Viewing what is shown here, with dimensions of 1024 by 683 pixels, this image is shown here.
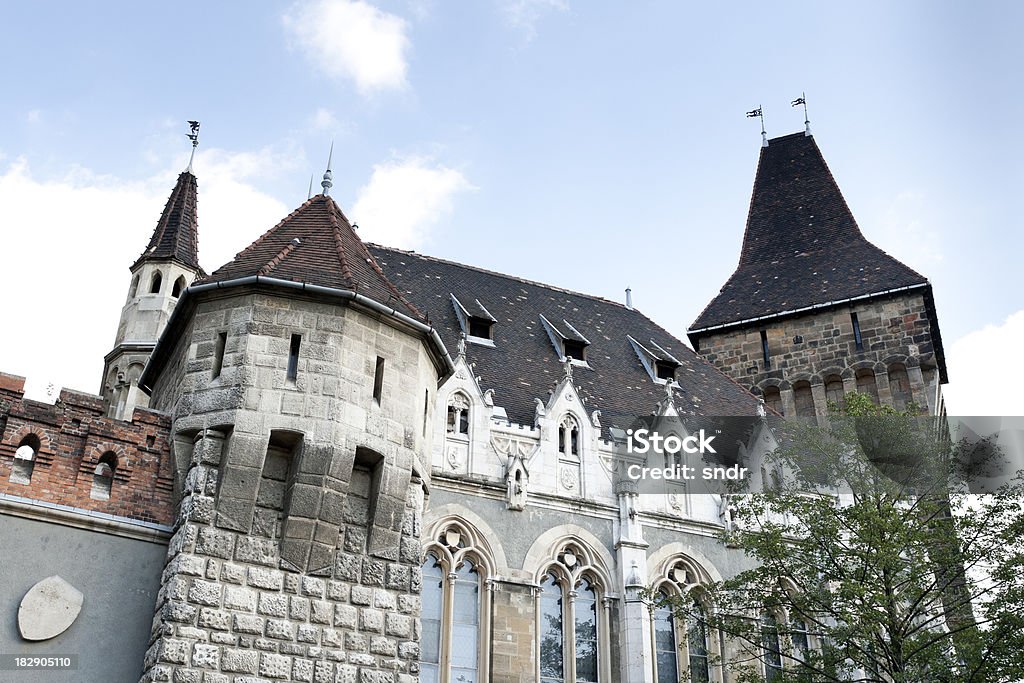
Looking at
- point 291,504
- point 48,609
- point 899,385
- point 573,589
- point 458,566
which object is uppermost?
point 899,385

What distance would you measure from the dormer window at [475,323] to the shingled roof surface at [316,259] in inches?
277

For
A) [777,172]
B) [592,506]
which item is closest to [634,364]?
[592,506]

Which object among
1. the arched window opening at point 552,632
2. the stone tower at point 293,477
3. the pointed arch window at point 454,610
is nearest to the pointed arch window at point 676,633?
the arched window opening at point 552,632

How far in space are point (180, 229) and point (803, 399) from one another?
15024mm

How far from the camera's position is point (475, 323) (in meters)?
21.1

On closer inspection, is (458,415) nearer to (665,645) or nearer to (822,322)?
(665,645)

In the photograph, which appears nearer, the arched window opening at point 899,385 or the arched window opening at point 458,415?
the arched window opening at point 458,415

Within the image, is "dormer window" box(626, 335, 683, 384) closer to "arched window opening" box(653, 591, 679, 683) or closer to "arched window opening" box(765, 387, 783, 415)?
"arched window opening" box(765, 387, 783, 415)

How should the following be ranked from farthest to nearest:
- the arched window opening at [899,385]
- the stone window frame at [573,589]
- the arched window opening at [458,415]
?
the arched window opening at [899,385]
the arched window opening at [458,415]
the stone window frame at [573,589]

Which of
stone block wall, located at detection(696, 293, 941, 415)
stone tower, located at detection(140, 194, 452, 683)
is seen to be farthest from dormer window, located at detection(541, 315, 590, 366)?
stone tower, located at detection(140, 194, 452, 683)

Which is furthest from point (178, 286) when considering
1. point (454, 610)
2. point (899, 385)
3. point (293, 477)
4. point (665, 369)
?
point (899, 385)

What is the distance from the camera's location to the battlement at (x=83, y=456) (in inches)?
424

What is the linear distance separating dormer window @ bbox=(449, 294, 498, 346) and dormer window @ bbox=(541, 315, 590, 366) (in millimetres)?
1354

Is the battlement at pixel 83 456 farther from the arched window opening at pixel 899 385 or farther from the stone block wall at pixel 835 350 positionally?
the arched window opening at pixel 899 385
